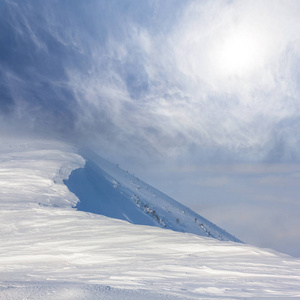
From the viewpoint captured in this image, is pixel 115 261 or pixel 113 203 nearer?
pixel 115 261

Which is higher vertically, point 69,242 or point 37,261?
point 69,242

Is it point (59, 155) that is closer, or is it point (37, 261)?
point (37, 261)

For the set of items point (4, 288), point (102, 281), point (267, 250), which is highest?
point (267, 250)

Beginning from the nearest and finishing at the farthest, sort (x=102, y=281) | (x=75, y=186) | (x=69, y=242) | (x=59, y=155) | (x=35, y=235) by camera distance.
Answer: (x=102, y=281) < (x=69, y=242) < (x=35, y=235) < (x=75, y=186) < (x=59, y=155)

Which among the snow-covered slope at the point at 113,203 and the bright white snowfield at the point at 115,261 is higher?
the snow-covered slope at the point at 113,203

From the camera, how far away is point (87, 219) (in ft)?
22.9

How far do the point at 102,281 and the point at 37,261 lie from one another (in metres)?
1.53

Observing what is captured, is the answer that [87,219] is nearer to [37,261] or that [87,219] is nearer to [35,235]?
[35,235]

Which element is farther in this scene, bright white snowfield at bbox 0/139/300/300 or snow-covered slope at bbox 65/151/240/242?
snow-covered slope at bbox 65/151/240/242

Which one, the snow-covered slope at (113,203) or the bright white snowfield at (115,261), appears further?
the snow-covered slope at (113,203)

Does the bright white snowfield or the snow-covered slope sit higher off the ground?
the snow-covered slope

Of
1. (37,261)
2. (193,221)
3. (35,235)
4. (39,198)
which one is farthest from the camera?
(193,221)

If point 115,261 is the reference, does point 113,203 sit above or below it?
above


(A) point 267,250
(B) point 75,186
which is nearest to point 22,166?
(B) point 75,186
